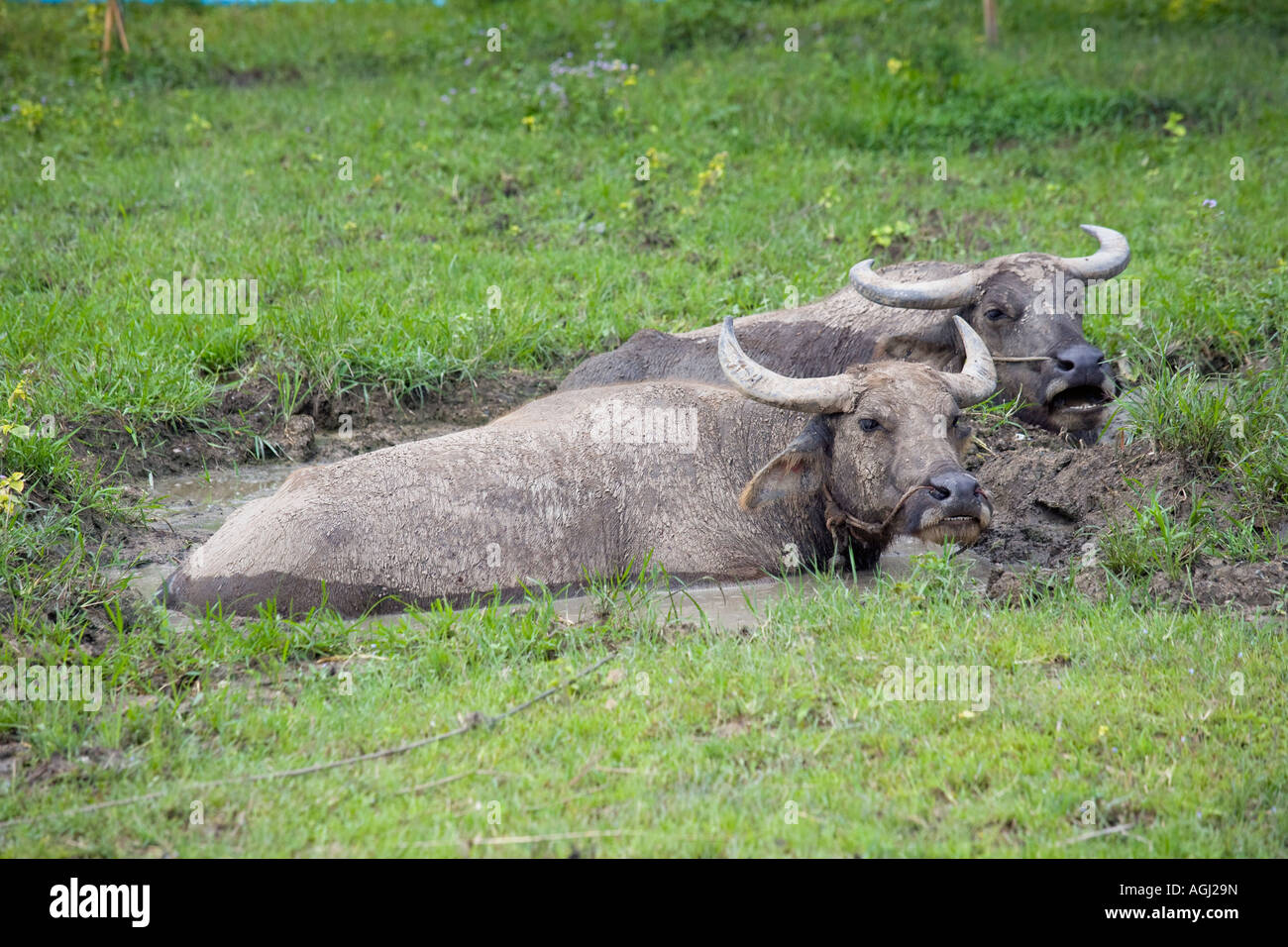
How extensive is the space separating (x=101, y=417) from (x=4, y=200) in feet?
14.5

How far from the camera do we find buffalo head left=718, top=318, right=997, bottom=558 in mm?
5605

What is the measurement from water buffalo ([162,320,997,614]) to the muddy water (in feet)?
0.46

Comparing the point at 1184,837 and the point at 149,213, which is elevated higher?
the point at 149,213

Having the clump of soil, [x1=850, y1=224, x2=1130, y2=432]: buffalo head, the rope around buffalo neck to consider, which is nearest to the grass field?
the clump of soil

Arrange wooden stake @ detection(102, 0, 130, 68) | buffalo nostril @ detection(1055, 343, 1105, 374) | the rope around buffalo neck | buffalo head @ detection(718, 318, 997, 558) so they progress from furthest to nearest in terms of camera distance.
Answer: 1. wooden stake @ detection(102, 0, 130, 68)
2. buffalo nostril @ detection(1055, 343, 1105, 374)
3. the rope around buffalo neck
4. buffalo head @ detection(718, 318, 997, 558)

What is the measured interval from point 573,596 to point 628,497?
1.93ft

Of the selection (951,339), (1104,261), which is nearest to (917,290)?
(951,339)

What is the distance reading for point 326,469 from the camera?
6.01m

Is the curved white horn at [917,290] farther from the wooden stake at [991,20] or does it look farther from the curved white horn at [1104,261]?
the wooden stake at [991,20]

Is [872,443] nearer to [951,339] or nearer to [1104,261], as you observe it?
[951,339]

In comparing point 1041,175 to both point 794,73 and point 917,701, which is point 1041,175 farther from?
point 917,701

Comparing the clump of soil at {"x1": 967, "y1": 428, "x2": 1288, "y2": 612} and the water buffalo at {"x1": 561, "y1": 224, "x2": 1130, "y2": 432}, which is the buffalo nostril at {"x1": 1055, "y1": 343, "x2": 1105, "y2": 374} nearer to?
the water buffalo at {"x1": 561, "y1": 224, "x2": 1130, "y2": 432}

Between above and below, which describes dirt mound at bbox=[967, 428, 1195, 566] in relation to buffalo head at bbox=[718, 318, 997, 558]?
below
